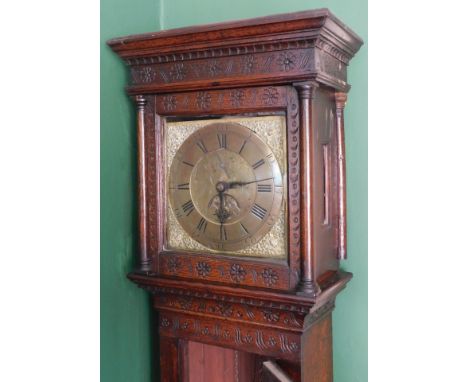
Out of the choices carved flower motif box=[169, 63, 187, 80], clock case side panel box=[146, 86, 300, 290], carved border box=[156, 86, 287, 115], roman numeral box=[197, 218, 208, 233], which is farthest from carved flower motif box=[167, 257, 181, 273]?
carved flower motif box=[169, 63, 187, 80]

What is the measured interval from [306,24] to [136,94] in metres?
0.60

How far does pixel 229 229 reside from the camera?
144 cm

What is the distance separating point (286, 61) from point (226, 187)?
387mm

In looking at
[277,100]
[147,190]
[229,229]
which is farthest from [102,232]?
[277,100]

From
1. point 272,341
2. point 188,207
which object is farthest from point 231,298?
point 188,207

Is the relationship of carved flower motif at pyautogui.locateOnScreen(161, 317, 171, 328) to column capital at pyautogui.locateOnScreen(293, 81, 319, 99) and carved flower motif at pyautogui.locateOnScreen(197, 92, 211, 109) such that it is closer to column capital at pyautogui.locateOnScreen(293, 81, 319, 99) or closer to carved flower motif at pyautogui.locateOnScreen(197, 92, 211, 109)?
carved flower motif at pyautogui.locateOnScreen(197, 92, 211, 109)

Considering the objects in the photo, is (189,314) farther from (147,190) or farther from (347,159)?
(347,159)

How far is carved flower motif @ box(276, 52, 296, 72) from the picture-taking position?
1308 millimetres

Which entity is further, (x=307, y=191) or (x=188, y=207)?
(x=188, y=207)

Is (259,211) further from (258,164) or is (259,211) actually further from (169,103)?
(169,103)

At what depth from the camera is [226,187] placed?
143 centimetres

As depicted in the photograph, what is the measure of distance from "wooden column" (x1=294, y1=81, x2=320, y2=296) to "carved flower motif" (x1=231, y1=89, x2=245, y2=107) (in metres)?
0.17

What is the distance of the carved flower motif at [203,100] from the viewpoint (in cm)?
145

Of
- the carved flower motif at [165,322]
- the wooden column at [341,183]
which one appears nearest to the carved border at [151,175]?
the carved flower motif at [165,322]
